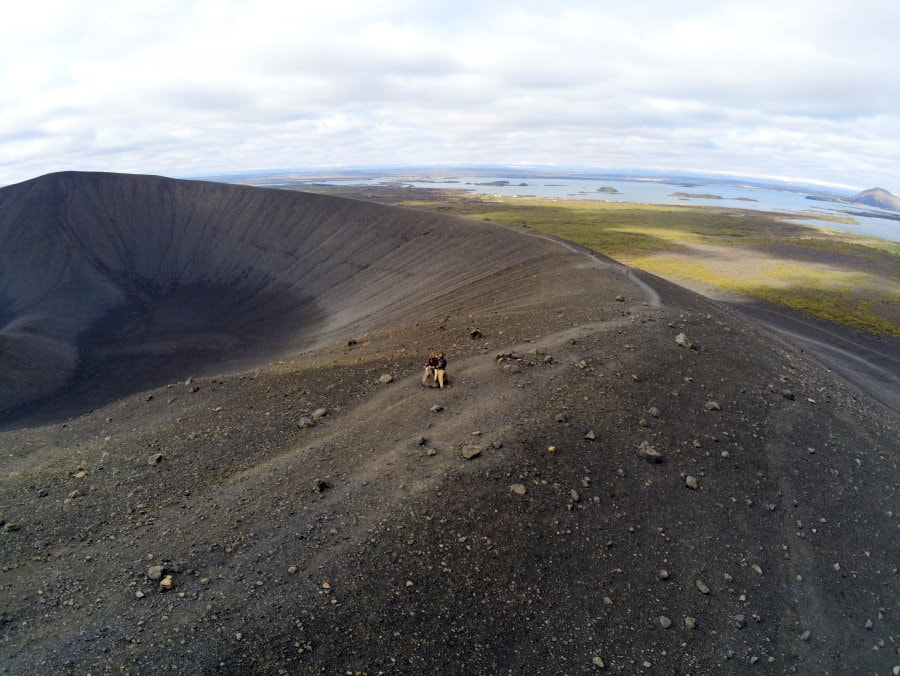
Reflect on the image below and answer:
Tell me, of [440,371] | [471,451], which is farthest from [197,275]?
[471,451]

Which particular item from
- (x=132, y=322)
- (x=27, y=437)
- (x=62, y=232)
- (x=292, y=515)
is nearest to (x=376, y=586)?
(x=292, y=515)

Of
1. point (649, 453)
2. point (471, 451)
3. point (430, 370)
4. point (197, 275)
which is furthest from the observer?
point (197, 275)

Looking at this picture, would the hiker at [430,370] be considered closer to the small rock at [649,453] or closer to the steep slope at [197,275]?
the small rock at [649,453]

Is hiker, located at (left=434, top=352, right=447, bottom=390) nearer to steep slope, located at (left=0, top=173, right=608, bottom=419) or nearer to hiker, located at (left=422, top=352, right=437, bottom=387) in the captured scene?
hiker, located at (left=422, top=352, right=437, bottom=387)

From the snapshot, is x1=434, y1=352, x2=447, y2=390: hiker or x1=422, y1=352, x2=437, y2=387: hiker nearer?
x1=434, y1=352, x2=447, y2=390: hiker

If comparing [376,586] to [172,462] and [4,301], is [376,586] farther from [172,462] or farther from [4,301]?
[4,301]

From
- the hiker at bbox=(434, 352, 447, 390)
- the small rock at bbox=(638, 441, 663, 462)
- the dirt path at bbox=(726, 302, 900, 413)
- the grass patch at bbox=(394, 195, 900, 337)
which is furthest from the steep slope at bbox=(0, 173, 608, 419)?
the grass patch at bbox=(394, 195, 900, 337)

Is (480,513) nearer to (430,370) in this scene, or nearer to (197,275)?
(430,370)
